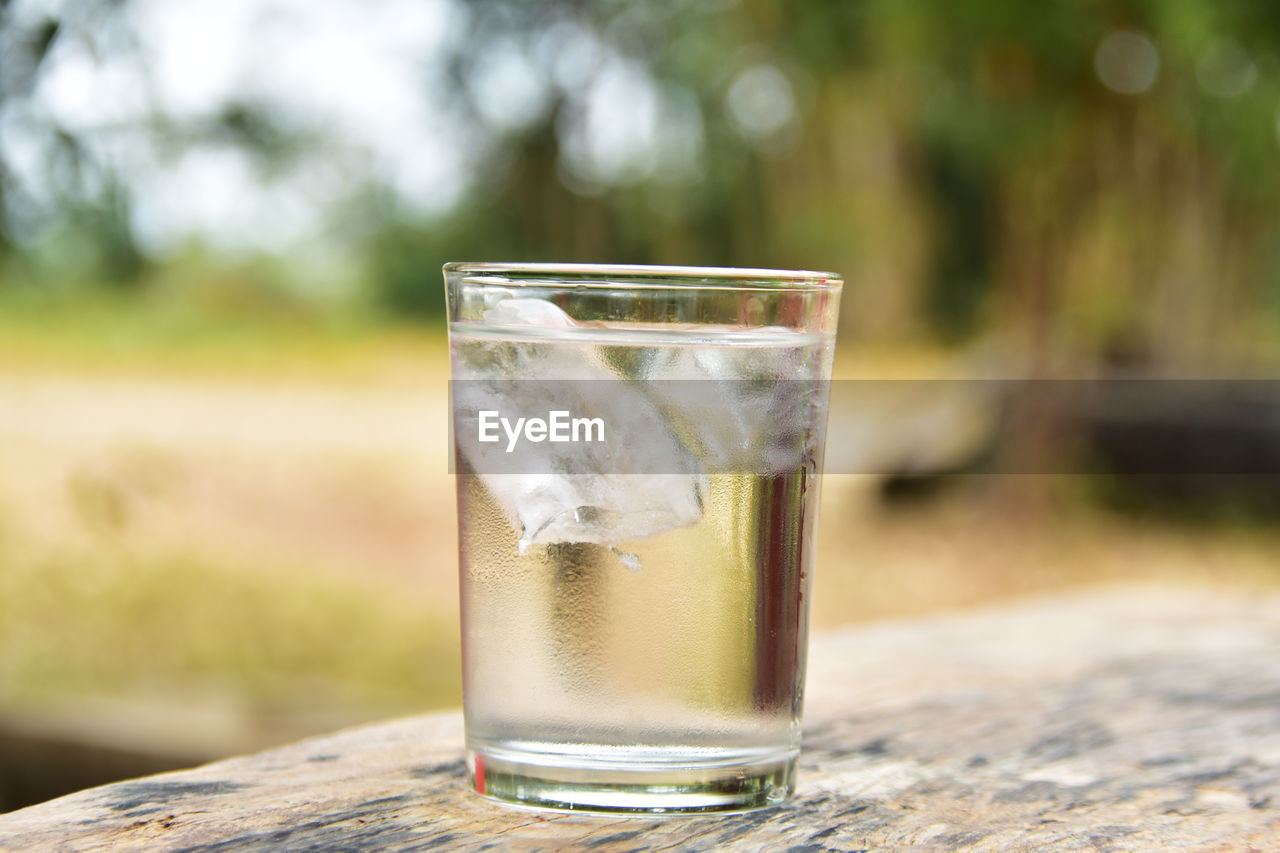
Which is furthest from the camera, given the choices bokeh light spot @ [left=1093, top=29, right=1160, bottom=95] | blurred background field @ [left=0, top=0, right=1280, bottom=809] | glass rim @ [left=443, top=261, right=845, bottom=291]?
bokeh light spot @ [left=1093, top=29, right=1160, bottom=95]

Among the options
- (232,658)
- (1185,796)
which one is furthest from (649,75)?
(1185,796)

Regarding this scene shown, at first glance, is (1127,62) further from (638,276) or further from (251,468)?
(638,276)

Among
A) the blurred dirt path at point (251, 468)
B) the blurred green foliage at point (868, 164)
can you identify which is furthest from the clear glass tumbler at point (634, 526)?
the blurred dirt path at point (251, 468)

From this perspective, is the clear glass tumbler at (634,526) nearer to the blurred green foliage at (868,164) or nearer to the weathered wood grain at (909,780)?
the weathered wood grain at (909,780)

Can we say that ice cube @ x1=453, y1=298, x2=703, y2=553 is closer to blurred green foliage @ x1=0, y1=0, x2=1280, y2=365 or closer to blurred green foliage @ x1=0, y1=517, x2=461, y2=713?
blurred green foliage @ x1=0, y1=0, x2=1280, y2=365

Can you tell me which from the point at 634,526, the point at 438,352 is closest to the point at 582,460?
the point at 634,526

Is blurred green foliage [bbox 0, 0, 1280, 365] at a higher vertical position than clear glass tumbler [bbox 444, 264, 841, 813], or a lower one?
higher

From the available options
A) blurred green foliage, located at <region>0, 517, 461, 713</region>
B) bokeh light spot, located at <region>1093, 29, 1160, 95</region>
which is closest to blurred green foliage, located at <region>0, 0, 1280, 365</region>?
bokeh light spot, located at <region>1093, 29, 1160, 95</region>
